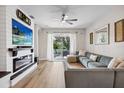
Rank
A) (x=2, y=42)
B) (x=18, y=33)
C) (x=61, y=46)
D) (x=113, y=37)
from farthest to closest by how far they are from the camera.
Answer: (x=61, y=46) < (x=113, y=37) < (x=18, y=33) < (x=2, y=42)

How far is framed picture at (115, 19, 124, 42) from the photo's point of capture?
460 centimetres

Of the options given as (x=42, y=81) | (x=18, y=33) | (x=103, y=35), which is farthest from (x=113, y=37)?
(x=18, y=33)

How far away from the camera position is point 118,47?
16.1ft

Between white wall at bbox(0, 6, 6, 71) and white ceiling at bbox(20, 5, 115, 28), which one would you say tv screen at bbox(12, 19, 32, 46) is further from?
white ceiling at bbox(20, 5, 115, 28)

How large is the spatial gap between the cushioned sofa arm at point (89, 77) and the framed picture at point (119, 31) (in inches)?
76.3

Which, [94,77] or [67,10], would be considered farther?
[67,10]

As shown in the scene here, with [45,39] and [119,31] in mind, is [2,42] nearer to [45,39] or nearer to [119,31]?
[119,31]

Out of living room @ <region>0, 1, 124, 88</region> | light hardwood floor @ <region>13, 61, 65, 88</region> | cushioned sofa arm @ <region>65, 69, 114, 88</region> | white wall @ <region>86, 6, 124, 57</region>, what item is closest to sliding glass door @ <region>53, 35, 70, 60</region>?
living room @ <region>0, 1, 124, 88</region>

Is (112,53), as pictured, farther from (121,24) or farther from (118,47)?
(121,24)

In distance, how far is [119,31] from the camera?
4852mm

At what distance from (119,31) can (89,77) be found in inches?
98.7

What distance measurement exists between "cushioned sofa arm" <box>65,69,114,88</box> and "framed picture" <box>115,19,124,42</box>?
1.94 meters

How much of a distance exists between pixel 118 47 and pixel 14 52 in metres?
3.37
